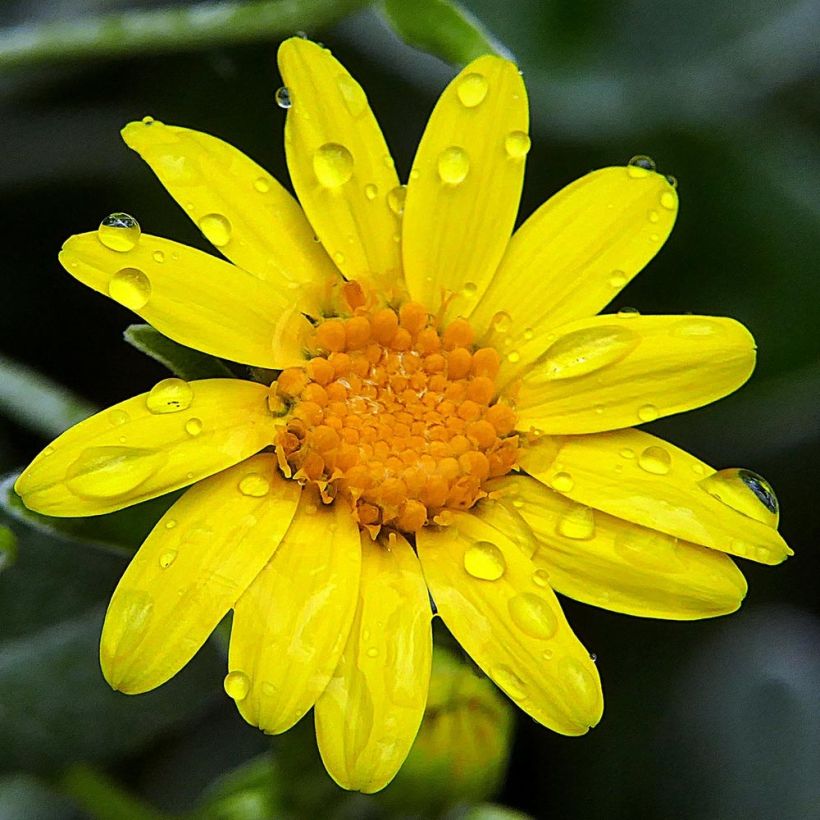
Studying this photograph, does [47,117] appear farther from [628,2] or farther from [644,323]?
[644,323]

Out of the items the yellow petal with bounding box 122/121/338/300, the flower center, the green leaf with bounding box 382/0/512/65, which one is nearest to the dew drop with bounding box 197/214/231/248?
the yellow petal with bounding box 122/121/338/300

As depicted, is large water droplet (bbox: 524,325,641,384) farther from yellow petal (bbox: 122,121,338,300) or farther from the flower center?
yellow petal (bbox: 122,121,338,300)

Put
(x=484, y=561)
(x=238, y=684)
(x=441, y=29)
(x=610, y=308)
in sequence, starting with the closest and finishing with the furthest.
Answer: (x=238, y=684), (x=484, y=561), (x=441, y=29), (x=610, y=308)

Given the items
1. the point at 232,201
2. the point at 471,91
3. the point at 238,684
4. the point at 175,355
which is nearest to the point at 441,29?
the point at 471,91

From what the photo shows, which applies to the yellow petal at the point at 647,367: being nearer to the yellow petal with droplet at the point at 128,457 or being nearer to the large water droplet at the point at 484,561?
the large water droplet at the point at 484,561

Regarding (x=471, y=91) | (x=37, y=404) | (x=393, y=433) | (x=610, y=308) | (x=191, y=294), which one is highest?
(x=471, y=91)

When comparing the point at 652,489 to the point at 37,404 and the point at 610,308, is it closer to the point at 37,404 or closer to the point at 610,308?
the point at 37,404
